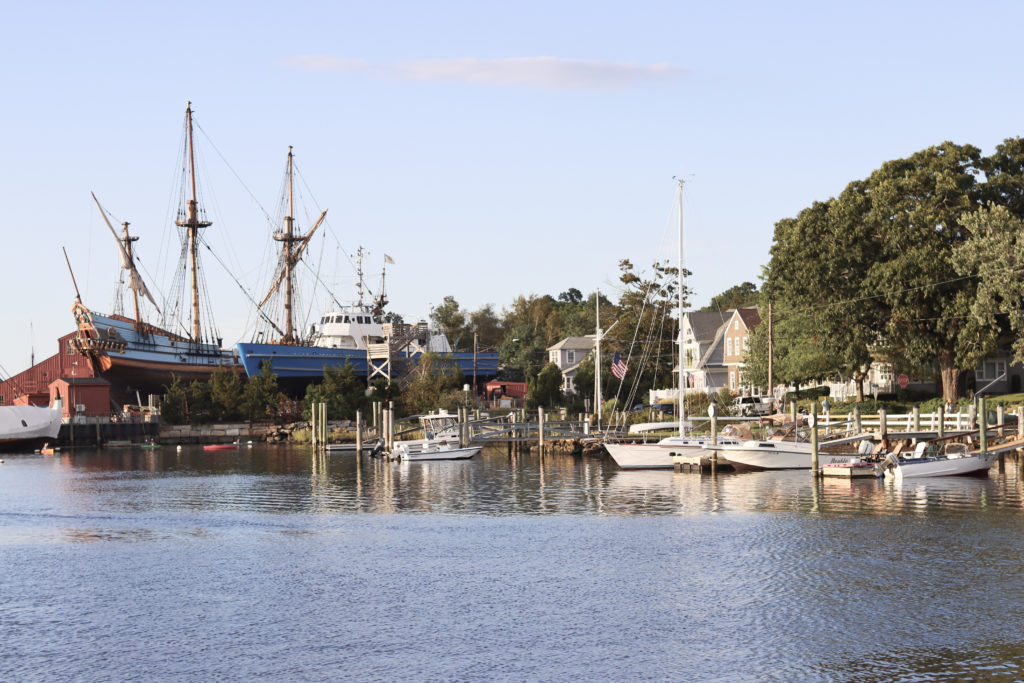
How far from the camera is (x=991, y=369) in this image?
8162 centimetres

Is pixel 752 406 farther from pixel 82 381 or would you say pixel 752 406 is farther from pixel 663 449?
pixel 82 381

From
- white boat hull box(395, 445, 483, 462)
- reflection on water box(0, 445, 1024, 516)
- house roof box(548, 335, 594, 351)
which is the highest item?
house roof box(548, 335, 594, 351)

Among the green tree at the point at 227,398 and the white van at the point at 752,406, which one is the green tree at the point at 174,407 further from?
the white van at the point at 752,406

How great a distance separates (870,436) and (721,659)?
126 feet

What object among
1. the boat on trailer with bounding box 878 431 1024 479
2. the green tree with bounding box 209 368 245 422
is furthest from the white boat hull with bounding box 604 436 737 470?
the green tree with bounding box 209 368 245 422

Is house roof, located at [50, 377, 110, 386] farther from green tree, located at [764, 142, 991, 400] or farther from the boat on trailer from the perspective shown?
the boat on trailer

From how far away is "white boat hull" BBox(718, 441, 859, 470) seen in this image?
56.1 meters

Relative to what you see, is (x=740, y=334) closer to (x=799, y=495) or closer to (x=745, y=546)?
(x=799, y=495)

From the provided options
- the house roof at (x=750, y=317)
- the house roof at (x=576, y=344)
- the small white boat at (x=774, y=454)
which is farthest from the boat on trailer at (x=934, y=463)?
the house roof at (x=576, y=344)

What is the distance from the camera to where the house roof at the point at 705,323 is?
384 ft

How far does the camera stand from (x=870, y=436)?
56.7m

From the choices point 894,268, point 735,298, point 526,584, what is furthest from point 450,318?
point 526,584

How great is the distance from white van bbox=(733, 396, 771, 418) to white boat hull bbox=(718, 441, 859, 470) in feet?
56.9

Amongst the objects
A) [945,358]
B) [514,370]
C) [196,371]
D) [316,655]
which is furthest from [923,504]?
[514,370]
